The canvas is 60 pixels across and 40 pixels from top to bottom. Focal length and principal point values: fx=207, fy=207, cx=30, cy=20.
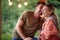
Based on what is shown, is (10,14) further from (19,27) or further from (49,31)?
(49,31)

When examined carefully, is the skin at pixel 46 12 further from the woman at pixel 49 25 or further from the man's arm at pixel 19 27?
the man's arm at pixel 19 27

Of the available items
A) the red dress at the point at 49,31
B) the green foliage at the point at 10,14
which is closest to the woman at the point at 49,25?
the red dress at the point at 49,31

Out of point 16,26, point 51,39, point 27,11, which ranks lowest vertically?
point 51,39

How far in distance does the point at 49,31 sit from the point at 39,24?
14cm

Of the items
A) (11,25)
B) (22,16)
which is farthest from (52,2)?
(11,25)

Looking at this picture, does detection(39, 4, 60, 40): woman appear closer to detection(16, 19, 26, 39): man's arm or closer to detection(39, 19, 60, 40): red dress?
detection(39, 19, 60, 40): red dress

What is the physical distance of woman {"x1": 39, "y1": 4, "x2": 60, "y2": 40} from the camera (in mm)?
2252

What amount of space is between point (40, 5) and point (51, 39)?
396 mm

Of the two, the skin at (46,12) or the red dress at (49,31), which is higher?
the skin at (46,12)

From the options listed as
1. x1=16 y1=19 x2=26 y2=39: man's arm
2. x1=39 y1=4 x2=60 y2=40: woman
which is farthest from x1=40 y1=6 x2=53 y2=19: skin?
x1=16 y1=19 x2=26 y2=39: man's arm

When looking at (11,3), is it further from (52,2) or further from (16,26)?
(52,2)

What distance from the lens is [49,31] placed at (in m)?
2.26

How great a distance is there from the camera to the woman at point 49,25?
225 cm

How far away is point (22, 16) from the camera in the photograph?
232cm
